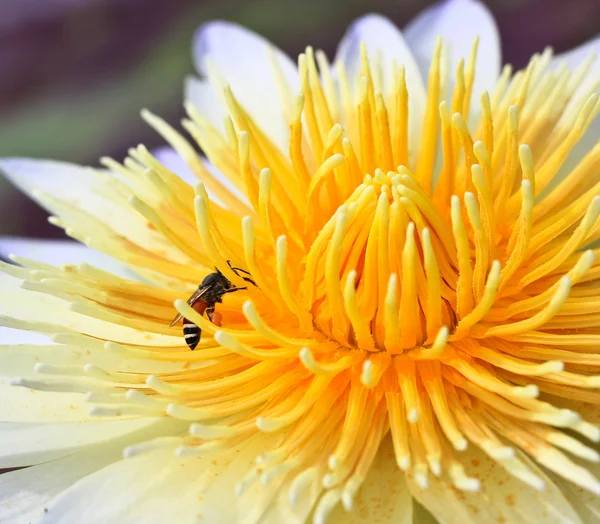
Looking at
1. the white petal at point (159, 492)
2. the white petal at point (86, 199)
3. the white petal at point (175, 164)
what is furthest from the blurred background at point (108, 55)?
the white petal at point (159, 492)

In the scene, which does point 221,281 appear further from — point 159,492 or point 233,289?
point 159,492

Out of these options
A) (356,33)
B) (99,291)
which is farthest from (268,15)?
(99,291)

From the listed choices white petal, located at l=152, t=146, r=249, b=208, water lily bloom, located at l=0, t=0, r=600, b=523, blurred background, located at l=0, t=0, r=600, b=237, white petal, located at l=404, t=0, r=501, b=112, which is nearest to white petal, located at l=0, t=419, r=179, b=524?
water lily bloom, located at l=0, t=0, r=600, b=523

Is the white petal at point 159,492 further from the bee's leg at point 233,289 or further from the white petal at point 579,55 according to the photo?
the white petal at point 579,55

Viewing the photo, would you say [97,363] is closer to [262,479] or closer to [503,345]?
[262,479]

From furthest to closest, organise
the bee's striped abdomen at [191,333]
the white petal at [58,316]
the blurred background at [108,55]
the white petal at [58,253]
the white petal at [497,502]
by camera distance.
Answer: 1. the blurred background at [108,55]
2. the white petal at [58,253]
3. the white petal at [58,316]
4. the bee's striped abdomen at [191,333]
5. the white petal at [497,502]

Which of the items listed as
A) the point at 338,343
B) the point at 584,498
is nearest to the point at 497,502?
the point at 584,498

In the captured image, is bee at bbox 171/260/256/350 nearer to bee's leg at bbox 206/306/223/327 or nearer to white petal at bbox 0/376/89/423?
bee's leg at bbox 206/306/223/327
